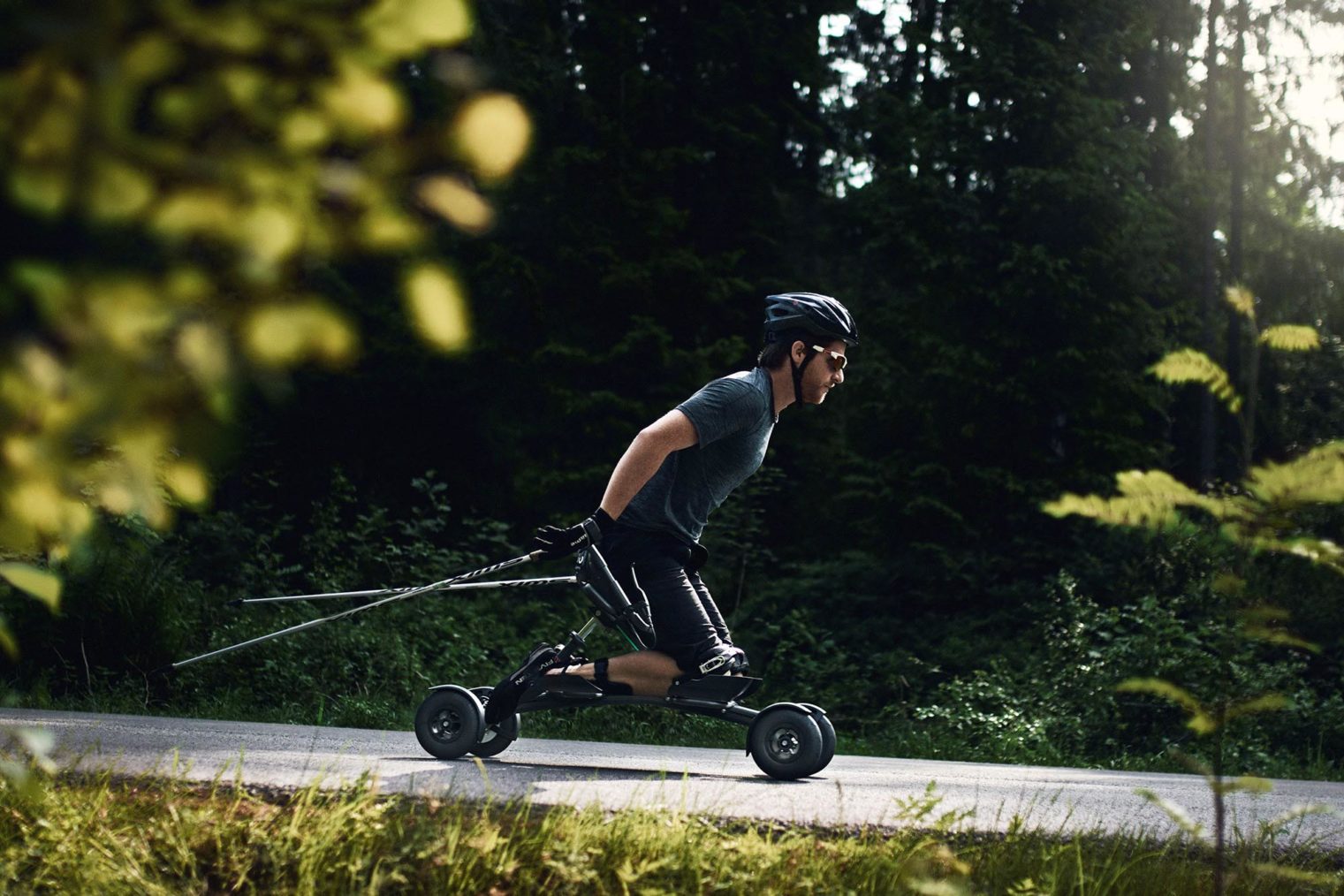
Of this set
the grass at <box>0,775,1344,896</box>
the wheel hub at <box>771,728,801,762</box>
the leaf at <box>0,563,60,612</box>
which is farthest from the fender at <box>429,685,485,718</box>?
the leaf at <box>0,563,60,612</box>

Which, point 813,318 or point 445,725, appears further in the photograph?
point 445,725

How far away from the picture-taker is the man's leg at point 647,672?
570cm

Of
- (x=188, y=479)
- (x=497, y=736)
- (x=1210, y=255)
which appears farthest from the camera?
(x=1210, y=255)

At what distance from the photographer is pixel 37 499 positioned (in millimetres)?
1749

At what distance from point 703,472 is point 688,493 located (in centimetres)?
11

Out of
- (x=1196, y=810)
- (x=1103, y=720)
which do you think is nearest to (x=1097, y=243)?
(x=1103, y=720)

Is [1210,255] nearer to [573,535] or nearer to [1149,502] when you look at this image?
[573,535]

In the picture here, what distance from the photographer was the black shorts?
569 cm

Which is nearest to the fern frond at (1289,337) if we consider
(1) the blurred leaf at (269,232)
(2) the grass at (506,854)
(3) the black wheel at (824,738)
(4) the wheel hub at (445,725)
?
(2) the grass at (506,854)

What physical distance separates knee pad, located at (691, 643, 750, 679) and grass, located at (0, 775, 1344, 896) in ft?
4.28

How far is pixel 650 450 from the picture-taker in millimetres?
5492

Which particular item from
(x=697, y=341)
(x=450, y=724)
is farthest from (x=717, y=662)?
(x=697, y=341)

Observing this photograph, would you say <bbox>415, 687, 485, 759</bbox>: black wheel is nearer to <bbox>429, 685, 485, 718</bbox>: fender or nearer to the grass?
<bbox>429, 685, 485, 718</bbox>: fender

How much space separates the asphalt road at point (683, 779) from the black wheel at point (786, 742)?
2.9 inches
